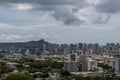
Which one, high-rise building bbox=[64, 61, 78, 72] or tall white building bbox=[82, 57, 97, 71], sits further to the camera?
tall white building bbox=[82, 57, 97, 71]

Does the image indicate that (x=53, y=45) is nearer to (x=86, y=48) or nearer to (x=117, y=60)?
(x=86, y=48)

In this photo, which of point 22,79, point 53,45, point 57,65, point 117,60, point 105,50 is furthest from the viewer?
point 53,45

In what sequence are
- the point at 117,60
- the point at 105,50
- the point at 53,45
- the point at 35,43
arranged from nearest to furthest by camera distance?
the point at 117,60, the point at 105,50, the point at 53,45, the point at 35,43

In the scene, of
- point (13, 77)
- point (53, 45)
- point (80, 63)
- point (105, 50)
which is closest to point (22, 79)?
point (13, 77)

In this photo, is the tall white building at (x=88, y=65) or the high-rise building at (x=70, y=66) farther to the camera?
the tall white building at (x=88, y=65)

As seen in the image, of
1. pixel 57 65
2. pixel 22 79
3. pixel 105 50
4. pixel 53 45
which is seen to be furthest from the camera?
pixel 53 45

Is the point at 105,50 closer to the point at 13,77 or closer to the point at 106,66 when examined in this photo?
the point at 106,66

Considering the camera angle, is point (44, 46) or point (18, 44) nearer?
point (44, 46)

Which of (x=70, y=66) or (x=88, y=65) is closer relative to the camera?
(x=70, y=66)

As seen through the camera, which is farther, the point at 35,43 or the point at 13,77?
the point at 35,43

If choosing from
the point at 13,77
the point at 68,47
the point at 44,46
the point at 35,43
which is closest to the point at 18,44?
the point at 35,43
